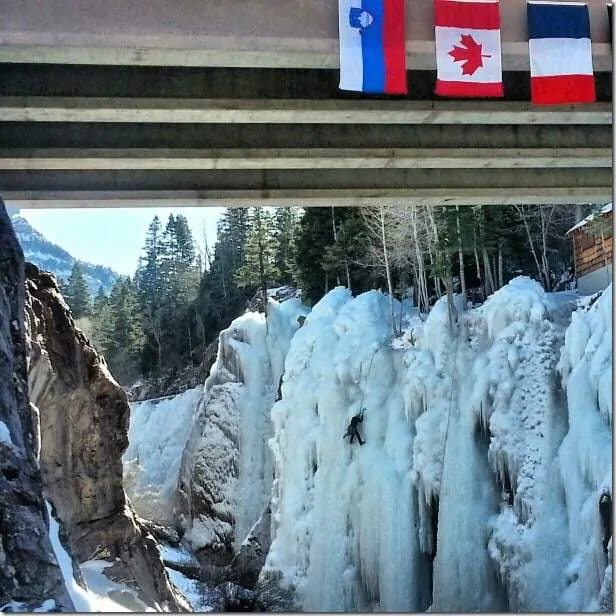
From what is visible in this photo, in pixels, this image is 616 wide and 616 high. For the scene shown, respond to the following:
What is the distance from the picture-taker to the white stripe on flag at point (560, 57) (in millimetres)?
5250

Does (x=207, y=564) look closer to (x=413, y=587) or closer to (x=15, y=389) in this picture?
(x=413, y=587)

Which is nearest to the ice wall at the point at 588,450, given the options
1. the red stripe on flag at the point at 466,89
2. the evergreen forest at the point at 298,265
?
the evergreen forest at the point at 298,265

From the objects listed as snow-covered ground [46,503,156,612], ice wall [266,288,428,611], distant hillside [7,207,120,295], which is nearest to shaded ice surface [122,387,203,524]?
distant hillside [7,207,120,295]

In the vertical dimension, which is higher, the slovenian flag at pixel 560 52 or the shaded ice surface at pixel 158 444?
the slovenian flag at pixel 560 52

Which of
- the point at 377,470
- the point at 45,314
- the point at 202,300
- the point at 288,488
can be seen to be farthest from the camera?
the point at 202,300

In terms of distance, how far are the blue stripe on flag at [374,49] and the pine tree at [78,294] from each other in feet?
53.7

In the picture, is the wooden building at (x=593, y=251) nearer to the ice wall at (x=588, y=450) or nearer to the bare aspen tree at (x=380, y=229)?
the ice wall at (x=588, y=450)

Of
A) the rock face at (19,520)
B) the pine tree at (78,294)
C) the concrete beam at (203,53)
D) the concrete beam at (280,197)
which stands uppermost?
the concrete beam at (203,53)

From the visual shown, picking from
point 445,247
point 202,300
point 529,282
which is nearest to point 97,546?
point 529,282

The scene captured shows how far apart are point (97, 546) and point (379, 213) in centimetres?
1133

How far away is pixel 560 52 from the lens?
17.2 ft

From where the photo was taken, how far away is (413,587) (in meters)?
14.2

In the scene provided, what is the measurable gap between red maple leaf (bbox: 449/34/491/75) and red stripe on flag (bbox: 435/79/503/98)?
81mm

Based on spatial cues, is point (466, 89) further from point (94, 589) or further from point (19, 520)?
point (94, 589)
